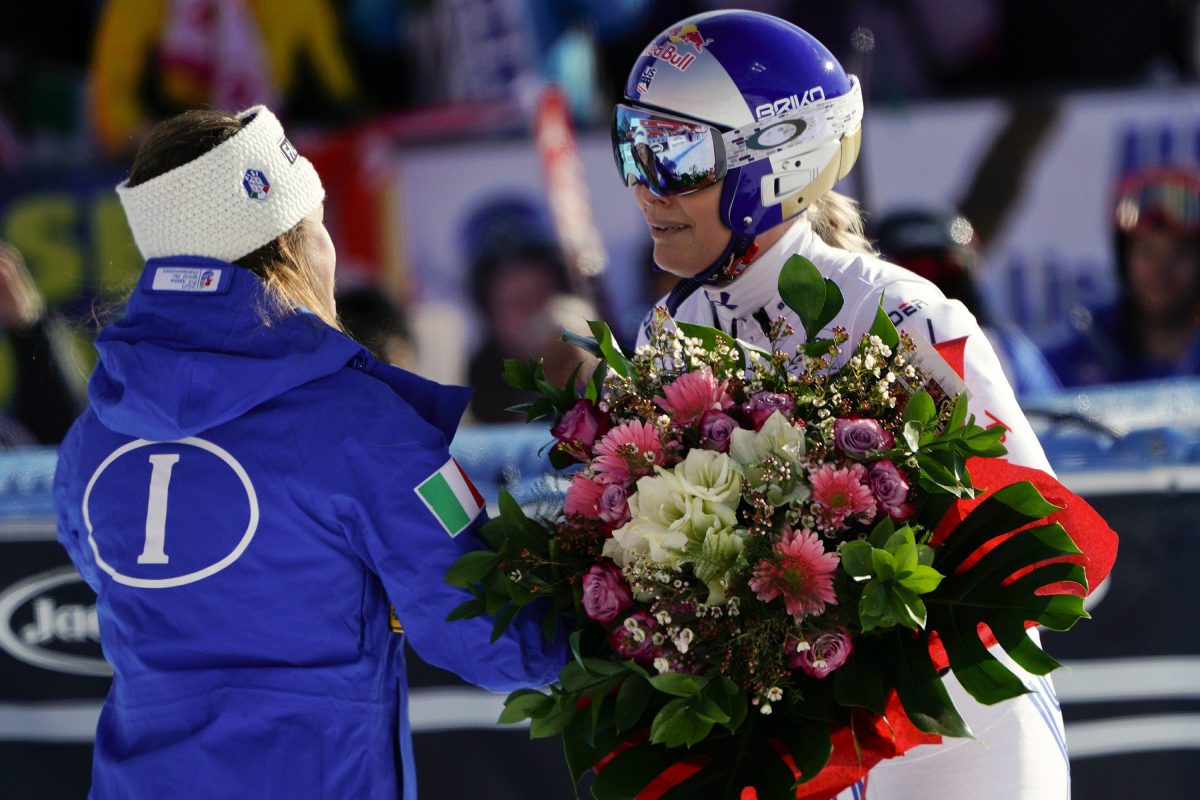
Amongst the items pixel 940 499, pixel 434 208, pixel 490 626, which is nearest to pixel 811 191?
pixel 940 499

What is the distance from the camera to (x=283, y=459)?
2.43 m

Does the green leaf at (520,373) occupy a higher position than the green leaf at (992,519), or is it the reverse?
the green leaf at (520,373)

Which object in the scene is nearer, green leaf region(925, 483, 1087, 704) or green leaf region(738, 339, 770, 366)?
green leaf region(925, 483, 1087, 704)

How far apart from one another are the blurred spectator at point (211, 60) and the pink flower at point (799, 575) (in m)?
6.27

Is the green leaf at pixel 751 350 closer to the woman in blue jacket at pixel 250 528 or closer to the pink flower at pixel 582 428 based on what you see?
the pink flower at pixel 582 428

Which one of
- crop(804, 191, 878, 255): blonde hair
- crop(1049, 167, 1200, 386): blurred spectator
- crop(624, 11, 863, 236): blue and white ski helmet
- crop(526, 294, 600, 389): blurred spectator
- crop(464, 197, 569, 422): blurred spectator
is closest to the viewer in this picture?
crop(624, 11, 863, 236): blue and white ski helmet

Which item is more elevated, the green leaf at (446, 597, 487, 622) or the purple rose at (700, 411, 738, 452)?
the purple rose at (700, 411, 738, 452)

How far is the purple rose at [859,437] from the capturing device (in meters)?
2.17

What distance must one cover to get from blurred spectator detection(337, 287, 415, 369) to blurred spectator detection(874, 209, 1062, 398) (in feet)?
6.81

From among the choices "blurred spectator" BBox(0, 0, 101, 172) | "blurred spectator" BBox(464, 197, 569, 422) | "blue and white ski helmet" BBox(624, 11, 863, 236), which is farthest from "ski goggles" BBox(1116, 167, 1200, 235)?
"blurred spectator" BBox(0, 0, 101, 172)

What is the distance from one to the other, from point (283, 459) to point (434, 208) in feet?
16.9

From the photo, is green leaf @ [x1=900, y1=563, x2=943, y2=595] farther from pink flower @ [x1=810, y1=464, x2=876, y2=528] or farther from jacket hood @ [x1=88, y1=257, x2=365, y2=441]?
jacket hood @ [x1=88, y1=257, x2=365, y2=441]

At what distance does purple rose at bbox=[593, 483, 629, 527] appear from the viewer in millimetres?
2256

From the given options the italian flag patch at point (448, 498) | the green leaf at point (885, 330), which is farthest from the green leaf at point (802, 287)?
the italian flag patch at point (448, 498)
